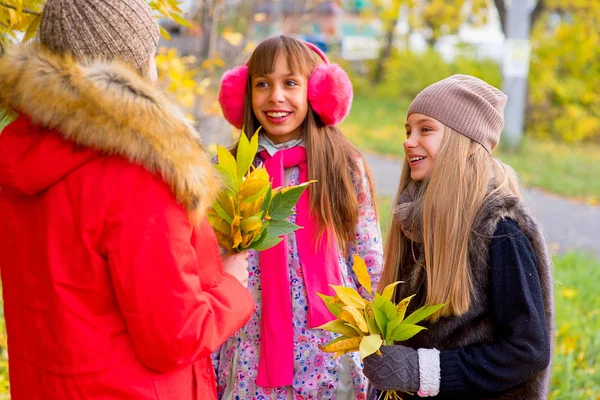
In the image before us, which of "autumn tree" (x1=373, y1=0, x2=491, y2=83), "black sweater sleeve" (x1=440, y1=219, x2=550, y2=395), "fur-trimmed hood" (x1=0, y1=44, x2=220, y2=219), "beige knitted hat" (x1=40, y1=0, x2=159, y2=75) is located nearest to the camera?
"fur-trimmed hood" (x1=0, y1=44, x2=220, y2=219)

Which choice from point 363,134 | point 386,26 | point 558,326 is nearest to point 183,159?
point 558,326

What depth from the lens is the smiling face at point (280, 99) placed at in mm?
2990

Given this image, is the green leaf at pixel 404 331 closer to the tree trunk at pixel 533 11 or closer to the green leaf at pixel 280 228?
the green leaf at pixel 280 228

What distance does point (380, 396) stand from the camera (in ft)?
Answer: 7.80

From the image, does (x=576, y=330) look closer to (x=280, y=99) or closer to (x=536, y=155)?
(x=280, y=99)

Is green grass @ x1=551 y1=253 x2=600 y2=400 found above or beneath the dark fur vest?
Answer: beneath

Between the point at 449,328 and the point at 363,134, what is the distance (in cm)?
1318

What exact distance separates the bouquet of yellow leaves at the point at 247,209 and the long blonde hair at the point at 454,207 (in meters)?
0.45

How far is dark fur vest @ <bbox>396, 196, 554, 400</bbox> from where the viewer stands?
213 centimetres

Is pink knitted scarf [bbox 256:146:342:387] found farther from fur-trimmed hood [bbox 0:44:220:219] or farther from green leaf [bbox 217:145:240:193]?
fur-trimmed hood [bbox 0:44:220:219]

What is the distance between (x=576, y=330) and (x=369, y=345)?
133 inches

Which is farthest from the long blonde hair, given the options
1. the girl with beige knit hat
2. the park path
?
the park path

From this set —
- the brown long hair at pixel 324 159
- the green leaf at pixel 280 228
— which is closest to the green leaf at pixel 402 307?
the green leaf at pixel 280 228

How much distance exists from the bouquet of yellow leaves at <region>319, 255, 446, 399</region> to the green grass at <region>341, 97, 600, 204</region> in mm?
6734
